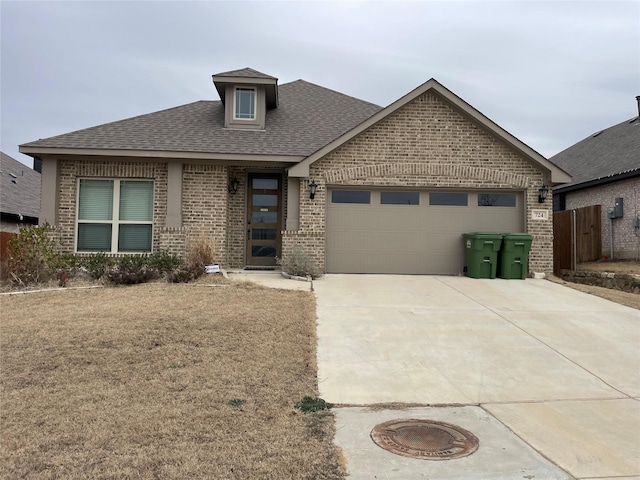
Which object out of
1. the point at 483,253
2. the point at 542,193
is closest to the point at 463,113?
the point at 542,193

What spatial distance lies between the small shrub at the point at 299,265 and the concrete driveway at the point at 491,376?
144cm

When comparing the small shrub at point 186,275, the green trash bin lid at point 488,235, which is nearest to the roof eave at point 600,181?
the green trash bin lid at point 488,235

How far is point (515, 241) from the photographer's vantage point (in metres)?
11.3

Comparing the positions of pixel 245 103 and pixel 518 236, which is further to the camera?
pixel 245 103

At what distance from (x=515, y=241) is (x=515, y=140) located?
8.72 ft

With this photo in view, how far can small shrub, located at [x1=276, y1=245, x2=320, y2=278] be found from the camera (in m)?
11.1

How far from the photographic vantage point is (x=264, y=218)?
42.9ft

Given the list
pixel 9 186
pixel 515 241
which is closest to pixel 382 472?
→ pixel 515 241

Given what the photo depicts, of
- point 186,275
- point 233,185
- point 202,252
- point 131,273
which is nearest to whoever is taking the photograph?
point 131,273

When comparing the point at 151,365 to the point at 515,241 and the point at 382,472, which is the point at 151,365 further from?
the point at 515,241

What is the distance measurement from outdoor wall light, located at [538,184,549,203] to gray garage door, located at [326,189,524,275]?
34.8 inches

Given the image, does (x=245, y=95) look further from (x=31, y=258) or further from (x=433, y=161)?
(x=31, y=258)

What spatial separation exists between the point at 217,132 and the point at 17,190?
12922 millimetres

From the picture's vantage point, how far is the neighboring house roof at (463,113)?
38.2ft
